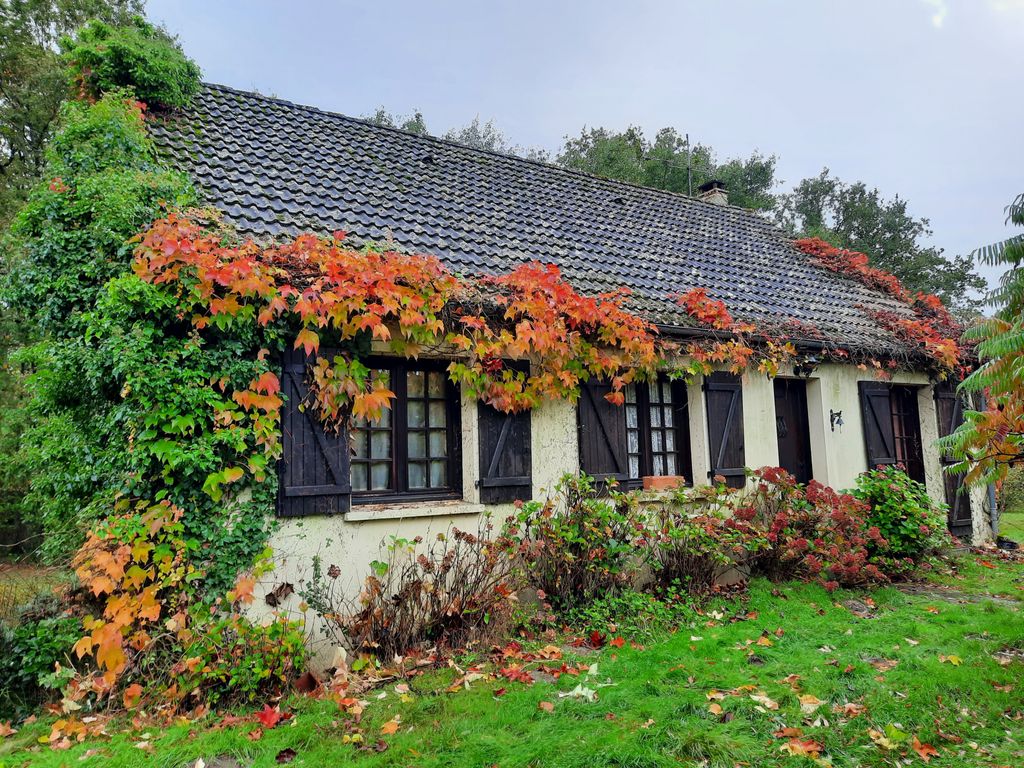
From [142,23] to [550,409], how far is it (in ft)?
23.5

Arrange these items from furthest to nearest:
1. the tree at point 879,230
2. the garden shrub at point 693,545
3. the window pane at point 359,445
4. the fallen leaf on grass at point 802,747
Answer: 1. the tree at point 879,230
2. the garden shrub at point 693,545
3. the window pane at point 359,445
4. the fallen leaf on grass at point 802,747

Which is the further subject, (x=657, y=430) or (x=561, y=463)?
(x=657, y=430)

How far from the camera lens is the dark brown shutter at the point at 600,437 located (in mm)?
6699

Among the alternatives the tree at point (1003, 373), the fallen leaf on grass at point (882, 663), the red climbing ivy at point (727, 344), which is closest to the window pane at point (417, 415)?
the red climbing ivy at point (727, 344)

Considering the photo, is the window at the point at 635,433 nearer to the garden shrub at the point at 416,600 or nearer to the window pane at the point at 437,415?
the window pane at the point at 437,415

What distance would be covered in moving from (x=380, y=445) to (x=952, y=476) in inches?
362

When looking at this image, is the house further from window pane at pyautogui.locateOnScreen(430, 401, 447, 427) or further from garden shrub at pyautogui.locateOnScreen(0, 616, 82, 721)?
garden shrub at pyautogui.locateOnScreen(0, 616, 82, 721)

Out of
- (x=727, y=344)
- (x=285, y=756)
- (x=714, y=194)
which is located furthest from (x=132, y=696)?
(x=714, y=194)

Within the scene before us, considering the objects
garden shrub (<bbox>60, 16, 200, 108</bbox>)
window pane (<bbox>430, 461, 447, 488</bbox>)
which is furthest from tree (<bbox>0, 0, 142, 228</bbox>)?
window pane (<bbox>430, 461, 447, 488</bbox>)

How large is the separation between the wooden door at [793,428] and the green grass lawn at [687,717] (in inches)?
139

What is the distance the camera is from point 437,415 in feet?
20.1

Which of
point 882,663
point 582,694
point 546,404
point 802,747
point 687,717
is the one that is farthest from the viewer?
point 546,404

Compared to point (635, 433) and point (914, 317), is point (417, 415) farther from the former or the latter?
point (914, 317)

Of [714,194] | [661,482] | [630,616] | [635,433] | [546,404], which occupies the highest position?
[714,194]
